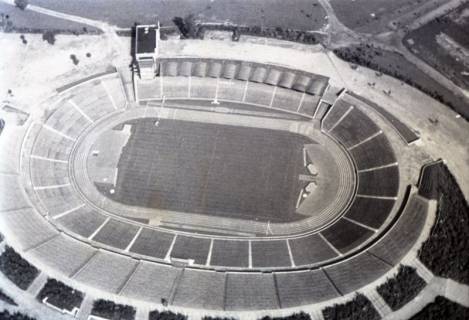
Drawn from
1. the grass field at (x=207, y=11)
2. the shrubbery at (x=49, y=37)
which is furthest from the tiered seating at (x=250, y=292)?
the shrubbery at (x=49, y=37)

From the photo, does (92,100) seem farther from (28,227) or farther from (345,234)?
(345,234)

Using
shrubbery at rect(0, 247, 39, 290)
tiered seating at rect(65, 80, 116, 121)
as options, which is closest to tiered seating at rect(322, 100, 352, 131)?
tiered seating at rect(65, 80, 116, 121)

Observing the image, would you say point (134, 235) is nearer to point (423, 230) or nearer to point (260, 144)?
point (260, 144)

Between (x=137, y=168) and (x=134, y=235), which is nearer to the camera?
(x=134, y=235)

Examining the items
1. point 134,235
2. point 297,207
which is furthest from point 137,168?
point 297,207

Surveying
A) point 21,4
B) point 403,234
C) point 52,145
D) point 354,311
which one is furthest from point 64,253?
point 21,4

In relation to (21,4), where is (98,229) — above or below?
below

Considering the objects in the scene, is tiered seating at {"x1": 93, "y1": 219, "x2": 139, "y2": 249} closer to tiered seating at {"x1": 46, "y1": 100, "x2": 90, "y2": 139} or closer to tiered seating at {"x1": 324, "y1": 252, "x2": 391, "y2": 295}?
tiered seating at {"x1": 46, "y1": 100, "x2": 90, "y2": 139}
